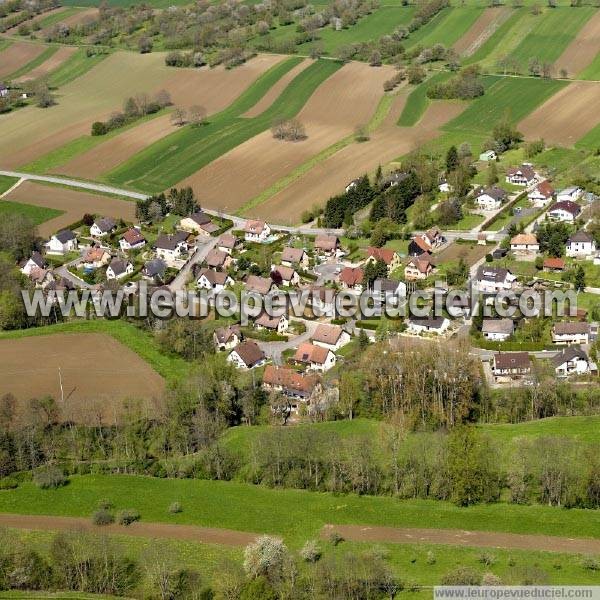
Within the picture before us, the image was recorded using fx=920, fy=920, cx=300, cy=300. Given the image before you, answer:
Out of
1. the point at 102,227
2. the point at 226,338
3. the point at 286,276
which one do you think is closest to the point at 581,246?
the point at 286,276

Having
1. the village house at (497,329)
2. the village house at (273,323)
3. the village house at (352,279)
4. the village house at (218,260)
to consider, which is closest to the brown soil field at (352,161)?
the village house at (218,260)

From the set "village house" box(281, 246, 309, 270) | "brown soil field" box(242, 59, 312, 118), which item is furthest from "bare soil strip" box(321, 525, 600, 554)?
"brown soil field" box(242, 59, 312, 118)

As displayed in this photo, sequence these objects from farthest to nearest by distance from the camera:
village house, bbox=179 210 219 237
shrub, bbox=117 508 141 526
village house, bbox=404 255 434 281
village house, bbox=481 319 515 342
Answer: village house, bbox=179 210 219 237 → village house, bbox=404 255 434 281 → village house, bbox=481 319 515 342 → shrub, bbox=117 508 141 526

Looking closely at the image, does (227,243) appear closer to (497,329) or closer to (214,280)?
(214,280)

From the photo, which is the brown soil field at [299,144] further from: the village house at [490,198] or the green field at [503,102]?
the village house at [490,198]

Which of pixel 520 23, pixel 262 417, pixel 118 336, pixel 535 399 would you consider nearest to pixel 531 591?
pixel 535 399

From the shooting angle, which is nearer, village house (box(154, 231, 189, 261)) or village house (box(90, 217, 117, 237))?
village house (box(154, 231, 189, 261))

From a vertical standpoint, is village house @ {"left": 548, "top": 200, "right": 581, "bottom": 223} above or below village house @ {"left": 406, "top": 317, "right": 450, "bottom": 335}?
above

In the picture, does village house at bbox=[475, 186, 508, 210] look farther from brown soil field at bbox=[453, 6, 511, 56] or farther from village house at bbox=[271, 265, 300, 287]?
brown soil field at bbox=[453, 6, 511, 56]
